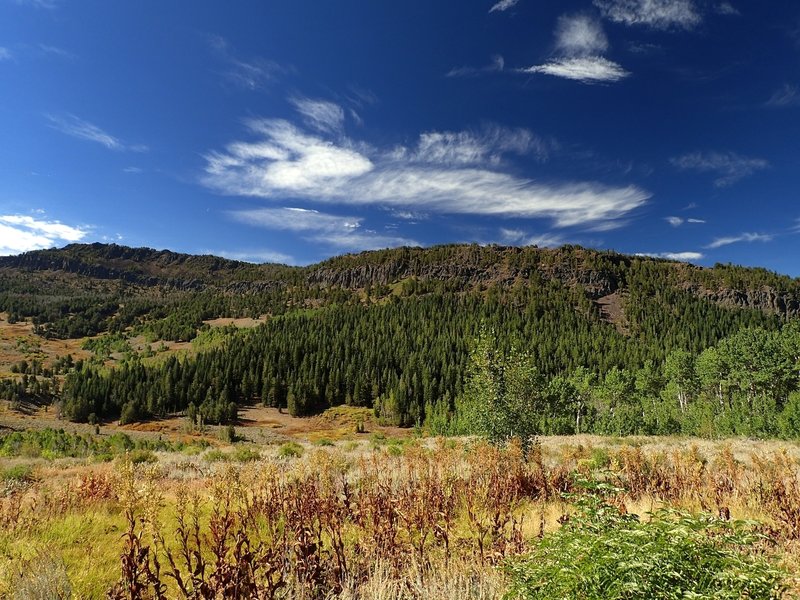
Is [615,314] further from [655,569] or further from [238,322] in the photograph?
[655,569]

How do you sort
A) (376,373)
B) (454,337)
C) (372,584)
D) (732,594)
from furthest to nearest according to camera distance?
(454,337), (376,373), (372,584), (732,594)

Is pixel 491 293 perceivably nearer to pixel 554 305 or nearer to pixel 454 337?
pixel 554 305

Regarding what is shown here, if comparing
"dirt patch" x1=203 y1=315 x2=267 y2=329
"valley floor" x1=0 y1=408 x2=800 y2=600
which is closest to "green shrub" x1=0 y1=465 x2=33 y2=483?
"valley floor" x1=0 y1=408 x2=800 y2=600

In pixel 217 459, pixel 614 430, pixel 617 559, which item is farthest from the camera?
pixel 614 430

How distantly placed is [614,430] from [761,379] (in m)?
21.4

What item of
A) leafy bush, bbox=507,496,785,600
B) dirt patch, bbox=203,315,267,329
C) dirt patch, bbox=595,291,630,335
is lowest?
leafy bush, bbox=507,496,785,600

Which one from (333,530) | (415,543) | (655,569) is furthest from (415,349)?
(655,569)

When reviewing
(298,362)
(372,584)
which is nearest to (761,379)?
(372,584)

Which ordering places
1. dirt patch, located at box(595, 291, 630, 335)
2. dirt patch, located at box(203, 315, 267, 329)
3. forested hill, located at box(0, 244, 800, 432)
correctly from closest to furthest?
1. forested hill, located at box(0, 244, 800, 432)
2. dirt patch, located at box(595, 291, 630, 335)
3. dirt patch, located at box(203, 315, 267, 329)

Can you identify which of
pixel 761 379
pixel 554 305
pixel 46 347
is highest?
pixel 554 305

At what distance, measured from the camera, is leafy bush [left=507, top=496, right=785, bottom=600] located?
314 centimetres

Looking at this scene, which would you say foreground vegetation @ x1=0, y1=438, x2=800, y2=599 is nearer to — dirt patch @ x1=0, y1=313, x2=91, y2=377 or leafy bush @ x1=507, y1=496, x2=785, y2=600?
leafy bush @ x1=507, y1=496, x2=785, y2=600

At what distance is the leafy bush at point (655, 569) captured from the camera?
3.14m

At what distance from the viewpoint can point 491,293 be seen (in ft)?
630
